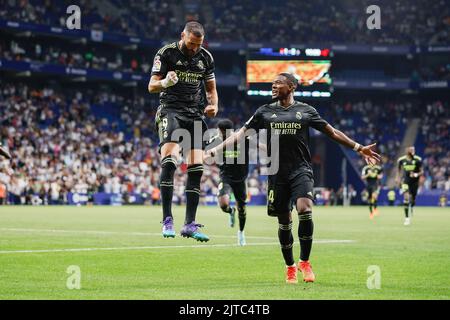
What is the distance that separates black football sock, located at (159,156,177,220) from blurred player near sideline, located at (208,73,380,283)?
0.67 m

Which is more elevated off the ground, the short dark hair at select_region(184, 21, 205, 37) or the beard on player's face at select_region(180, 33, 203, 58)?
the short dark hair at select_region(184, 21, 205, 37)

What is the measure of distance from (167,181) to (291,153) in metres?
1.94

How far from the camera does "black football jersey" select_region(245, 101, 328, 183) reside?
1365 centimetres

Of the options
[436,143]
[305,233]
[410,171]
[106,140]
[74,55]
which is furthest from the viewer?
[436,143]

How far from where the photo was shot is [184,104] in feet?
45.8

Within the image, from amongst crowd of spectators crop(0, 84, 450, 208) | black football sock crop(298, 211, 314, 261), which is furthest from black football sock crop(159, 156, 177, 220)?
crowd of spectators crop(0, 84, 450, 208)

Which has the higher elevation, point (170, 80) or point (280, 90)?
point (170, 80)

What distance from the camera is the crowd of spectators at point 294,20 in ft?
236

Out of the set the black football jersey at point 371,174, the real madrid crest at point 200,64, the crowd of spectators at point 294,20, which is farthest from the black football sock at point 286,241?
the crowd of spectators at point 294,20

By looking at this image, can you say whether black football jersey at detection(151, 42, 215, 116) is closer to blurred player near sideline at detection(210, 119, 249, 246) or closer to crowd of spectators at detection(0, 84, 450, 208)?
blurred player near sideline at detection(210, 119, 249, 246)

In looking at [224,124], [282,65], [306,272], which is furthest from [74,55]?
[306,272]

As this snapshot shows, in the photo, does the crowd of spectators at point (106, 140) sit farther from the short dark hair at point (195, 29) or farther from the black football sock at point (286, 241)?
the black football sock at point (286, 241)

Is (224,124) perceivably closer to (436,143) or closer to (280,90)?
(280,90)

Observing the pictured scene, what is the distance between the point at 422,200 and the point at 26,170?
2854 cm
